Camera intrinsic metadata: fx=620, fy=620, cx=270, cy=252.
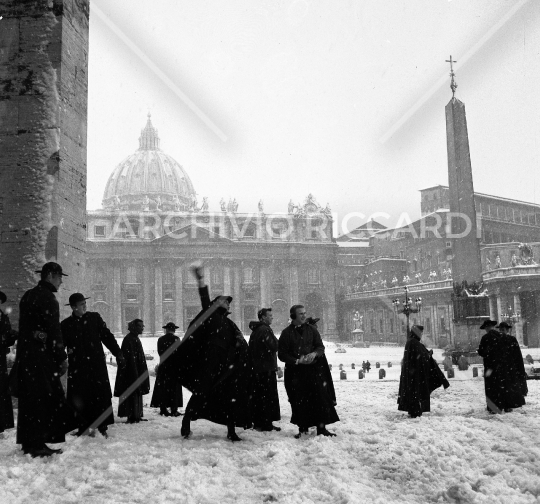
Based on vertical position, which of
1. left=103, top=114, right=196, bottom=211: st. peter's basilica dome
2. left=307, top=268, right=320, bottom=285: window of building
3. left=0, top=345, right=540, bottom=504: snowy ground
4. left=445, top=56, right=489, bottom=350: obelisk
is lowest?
left=0, top=345, right=540, bottom=504: snowy ground

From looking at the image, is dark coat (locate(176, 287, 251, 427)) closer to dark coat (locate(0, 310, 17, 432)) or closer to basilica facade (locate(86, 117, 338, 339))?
dark coat (locate(0, 310, 17, 432))

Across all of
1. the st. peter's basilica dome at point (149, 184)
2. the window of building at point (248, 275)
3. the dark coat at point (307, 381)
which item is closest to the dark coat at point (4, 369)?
the dark coat at point (307, 381)

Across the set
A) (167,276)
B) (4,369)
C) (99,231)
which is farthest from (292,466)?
(99,231)

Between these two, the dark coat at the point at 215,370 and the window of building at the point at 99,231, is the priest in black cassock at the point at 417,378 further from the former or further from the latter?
the window of building at the point at 99,231

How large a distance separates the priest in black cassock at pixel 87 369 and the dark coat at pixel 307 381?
2.02 meters

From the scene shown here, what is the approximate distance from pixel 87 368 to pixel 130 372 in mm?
1927

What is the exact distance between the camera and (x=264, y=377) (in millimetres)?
7719

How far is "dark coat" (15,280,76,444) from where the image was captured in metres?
5.54

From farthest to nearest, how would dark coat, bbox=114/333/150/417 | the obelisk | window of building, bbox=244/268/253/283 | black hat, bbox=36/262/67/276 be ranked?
window of building, bbox=244/268/253/283 < the obelisk < dark coat, bbox=114/333/150/417 < black hat, bbox=36/262/67/276

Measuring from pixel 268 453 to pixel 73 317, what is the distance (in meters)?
2.67

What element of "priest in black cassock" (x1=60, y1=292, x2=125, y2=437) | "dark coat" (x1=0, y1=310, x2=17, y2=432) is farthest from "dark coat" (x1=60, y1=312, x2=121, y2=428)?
"dark coat" (x1=0, y1=310, x2=17, y2=432)

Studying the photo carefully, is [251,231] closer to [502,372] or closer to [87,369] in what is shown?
[502,372]

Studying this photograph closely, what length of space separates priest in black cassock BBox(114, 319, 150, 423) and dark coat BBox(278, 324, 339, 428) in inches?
88.5

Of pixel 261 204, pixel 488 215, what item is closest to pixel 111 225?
pixel 261 204
